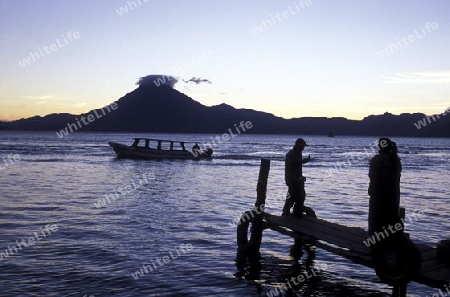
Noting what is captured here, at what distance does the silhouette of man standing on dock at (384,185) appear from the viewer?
7.14 metres

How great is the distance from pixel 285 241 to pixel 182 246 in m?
3.52

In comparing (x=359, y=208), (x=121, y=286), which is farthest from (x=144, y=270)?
(x=359, y=208)

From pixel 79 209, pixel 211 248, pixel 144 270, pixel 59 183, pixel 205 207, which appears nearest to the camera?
pixel 144 270

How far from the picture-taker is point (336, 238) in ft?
30.7

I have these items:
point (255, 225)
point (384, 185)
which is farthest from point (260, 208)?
point (384, 185)

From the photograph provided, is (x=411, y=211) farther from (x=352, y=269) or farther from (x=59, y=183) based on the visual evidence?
(x=59, y=183)

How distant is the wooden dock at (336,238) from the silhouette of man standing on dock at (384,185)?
0.70m

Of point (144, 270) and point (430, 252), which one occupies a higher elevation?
point (430, 252)

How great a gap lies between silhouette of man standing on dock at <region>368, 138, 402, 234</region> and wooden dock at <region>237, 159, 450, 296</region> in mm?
697

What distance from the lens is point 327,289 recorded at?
966cm

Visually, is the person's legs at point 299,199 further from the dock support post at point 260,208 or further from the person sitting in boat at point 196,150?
the person sitting in boat at point 196,150

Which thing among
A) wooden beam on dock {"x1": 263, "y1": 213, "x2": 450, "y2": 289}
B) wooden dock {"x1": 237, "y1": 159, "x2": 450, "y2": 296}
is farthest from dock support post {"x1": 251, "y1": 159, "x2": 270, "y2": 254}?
wooden beam on dock {"x1": 263, "y1": 213, "x2": 450, "y2": 289}

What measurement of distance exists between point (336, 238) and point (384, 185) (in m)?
2.50

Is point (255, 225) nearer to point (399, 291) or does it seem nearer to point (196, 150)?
point (399, 291)
